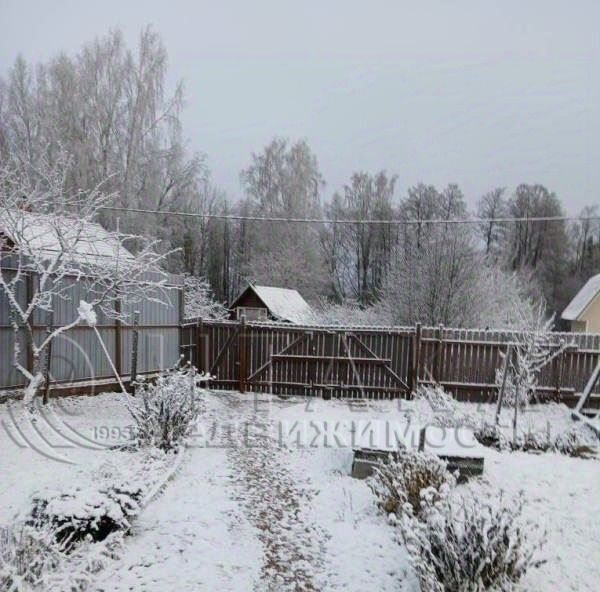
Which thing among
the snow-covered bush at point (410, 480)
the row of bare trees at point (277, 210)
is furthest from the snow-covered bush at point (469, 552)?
the row of bare trees at point (277, 210)

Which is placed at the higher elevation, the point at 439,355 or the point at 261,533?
the point at 439,355

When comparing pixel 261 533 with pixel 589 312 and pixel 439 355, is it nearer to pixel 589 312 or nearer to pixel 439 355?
pixel 439 355

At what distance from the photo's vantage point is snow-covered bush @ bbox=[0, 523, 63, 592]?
7.51ft

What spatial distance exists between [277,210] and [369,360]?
56.5 feet

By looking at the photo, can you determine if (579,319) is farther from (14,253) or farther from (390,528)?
(14,253)

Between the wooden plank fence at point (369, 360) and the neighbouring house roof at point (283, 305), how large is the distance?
803cm

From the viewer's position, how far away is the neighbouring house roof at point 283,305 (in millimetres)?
17880

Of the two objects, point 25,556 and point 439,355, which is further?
point 439,355

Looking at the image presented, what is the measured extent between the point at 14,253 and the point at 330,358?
18.2 ft

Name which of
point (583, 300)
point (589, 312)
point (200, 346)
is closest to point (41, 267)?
point (200, 346)

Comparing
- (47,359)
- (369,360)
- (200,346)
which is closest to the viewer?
(47,359)

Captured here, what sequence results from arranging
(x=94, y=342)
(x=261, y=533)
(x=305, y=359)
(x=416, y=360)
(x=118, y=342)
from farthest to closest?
(x=305, y=359), (x=416, y=360), (x=118, y=342), (x=94, y=342), (x=261, y=533)

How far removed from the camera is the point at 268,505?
407 centimetres

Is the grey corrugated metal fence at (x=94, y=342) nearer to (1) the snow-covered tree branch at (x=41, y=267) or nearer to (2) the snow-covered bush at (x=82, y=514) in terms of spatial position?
(1) the snow-covered tree branch at (x=41, y=267)
